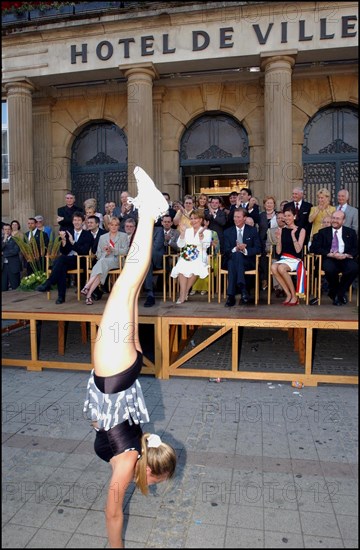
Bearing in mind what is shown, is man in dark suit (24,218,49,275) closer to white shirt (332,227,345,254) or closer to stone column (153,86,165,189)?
stone column (153,86,165,189)

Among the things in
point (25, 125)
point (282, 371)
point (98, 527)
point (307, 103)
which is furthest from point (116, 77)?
point (98, 527)

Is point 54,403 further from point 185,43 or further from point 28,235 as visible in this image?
point 185,43

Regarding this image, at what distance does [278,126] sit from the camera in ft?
33.5

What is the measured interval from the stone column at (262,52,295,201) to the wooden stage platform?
4031 millimetres

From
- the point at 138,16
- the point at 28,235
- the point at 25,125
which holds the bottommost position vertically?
the point at 28,235

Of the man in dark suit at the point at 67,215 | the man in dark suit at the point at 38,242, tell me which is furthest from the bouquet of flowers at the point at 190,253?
the man in dark suit at the point at 38,242

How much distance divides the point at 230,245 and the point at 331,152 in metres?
5.90

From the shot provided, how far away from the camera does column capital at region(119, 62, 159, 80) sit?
10.5m

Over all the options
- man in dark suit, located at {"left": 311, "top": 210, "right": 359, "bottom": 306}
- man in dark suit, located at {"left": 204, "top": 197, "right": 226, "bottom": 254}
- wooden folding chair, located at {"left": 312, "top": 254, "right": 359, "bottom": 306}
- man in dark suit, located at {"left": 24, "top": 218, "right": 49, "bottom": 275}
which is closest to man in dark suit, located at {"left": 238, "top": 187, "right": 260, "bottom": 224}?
man in dark suit, located at {"left": 204, "top": 197, "right": 226, "bottom": 254}

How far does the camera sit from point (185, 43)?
10.4 metres

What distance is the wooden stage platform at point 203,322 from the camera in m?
5.68

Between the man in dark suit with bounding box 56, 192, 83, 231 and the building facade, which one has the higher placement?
the building facade

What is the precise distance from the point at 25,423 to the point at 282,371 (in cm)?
330

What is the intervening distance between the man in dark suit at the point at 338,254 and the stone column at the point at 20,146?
24.6 ft
